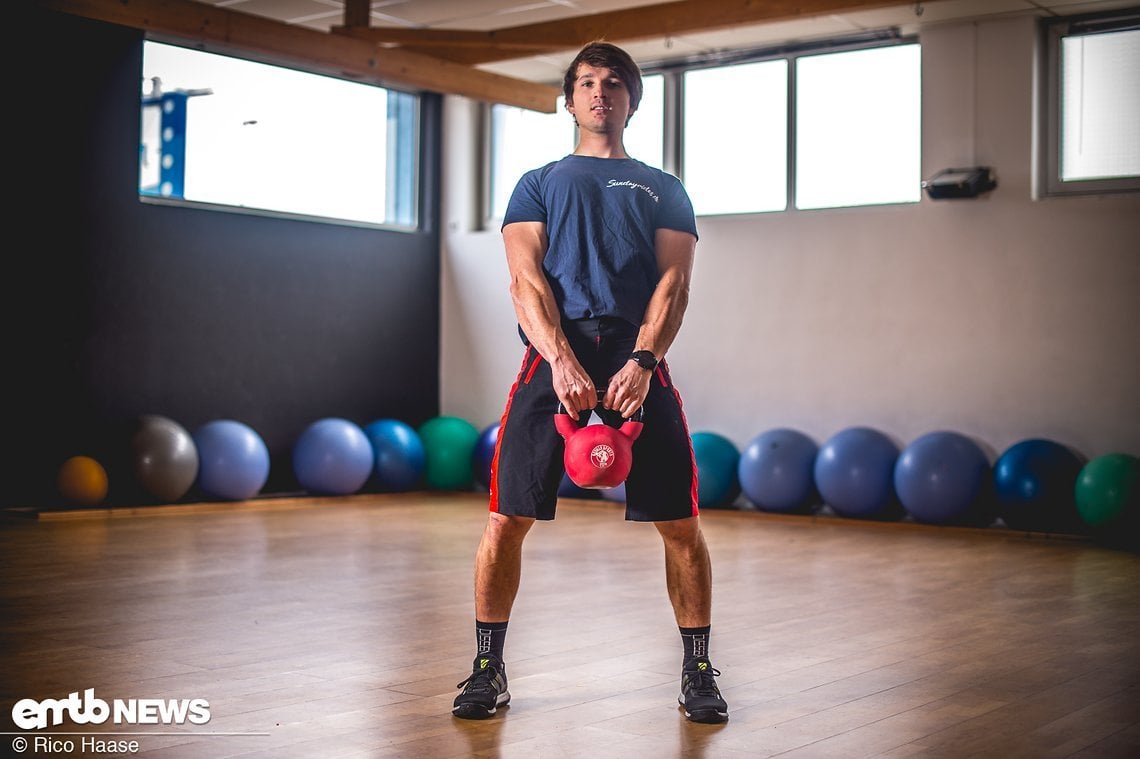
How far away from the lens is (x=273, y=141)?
802cm

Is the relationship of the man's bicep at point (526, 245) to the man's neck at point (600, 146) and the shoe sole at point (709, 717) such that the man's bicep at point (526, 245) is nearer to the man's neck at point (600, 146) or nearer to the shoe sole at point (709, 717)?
the man's neck at point (600, 146)

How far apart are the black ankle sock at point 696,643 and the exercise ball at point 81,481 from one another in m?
4.80

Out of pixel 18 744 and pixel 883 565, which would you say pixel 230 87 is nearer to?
pixel 883 565

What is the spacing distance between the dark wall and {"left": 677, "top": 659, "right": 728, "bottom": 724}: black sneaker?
15.7 feet

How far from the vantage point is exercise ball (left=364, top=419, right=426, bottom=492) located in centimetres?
805

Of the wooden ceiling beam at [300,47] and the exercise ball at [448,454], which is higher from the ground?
the wooden ceiling beam at [300,47]

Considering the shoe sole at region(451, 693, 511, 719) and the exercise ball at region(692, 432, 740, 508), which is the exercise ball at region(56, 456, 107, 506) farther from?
the shoe sole at region(451, 693, 511, 719)

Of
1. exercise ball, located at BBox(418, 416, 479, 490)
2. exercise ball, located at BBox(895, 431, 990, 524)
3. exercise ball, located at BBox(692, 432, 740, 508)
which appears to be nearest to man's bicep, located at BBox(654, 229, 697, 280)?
exercise ball, located at BBox(895, 431, 990, 524)

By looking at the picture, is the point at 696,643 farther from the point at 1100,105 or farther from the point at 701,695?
the point at 1100,105

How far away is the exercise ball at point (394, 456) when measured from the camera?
26.4 feet

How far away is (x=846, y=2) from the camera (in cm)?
619

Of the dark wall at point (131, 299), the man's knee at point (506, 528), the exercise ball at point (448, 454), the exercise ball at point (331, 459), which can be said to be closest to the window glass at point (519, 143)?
the dark wall at point (131, 299)

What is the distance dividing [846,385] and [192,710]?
5.38 m
